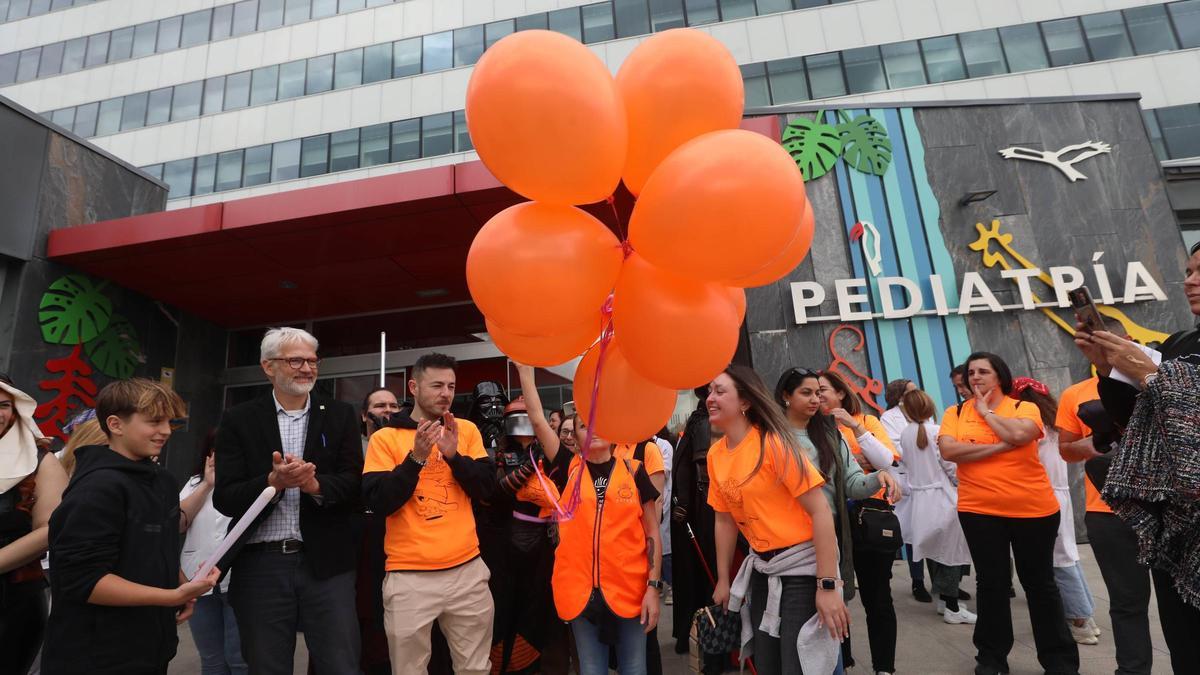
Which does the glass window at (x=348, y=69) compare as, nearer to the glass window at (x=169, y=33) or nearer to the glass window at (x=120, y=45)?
the glass window at (x=169, y=33)

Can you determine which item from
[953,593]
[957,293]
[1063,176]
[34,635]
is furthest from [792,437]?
[1063,176]

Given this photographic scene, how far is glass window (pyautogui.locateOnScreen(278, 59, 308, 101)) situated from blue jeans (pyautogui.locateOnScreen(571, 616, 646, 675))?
768 inches

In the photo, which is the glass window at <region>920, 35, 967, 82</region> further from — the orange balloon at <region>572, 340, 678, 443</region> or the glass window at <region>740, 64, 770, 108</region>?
the orange balloon at <region>572, 340, 678, 443</region>

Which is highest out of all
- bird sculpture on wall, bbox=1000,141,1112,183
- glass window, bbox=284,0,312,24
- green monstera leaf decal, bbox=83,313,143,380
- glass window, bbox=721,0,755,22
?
glass window, bbox=284,0,312,24

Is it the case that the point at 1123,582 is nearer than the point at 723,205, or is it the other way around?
the point at 723,205

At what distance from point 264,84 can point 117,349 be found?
41.0ft

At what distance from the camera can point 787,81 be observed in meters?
14.8

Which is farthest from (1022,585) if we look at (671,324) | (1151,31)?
(1151,31)

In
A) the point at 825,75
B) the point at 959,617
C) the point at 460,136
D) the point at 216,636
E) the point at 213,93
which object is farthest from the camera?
the point at 213,93

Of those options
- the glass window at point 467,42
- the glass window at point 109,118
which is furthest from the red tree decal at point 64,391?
the glass window at point 109,118

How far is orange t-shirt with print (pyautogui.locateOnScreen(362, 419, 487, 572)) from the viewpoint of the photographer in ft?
9.16

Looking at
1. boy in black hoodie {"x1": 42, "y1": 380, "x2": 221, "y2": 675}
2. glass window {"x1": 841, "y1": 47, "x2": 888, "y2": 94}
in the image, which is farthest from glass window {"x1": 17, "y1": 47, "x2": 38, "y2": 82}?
boy in black hoodie {"x1": 42, "y1": 380, "x2": 221, "y2": 675}

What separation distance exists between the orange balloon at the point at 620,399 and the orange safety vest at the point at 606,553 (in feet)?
2.41

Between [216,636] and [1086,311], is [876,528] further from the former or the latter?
[216,636]
